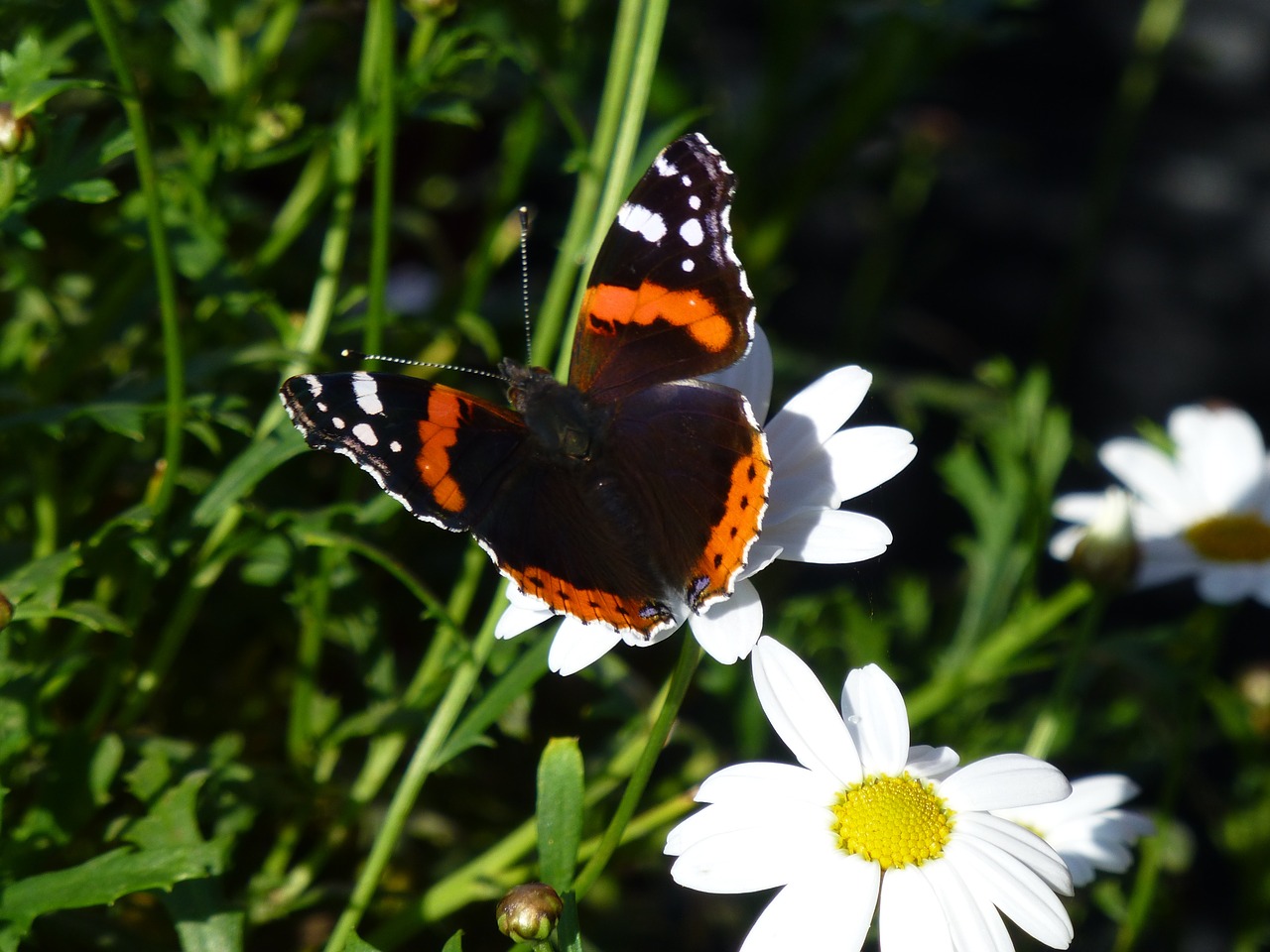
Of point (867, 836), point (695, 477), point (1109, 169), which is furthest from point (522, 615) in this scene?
point (1109, 169)

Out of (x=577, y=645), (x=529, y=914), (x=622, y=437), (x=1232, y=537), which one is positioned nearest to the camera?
(x=529, y=914)

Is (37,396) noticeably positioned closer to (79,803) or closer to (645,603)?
(79,803)

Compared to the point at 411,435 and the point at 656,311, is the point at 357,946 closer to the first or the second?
the point at 411,435

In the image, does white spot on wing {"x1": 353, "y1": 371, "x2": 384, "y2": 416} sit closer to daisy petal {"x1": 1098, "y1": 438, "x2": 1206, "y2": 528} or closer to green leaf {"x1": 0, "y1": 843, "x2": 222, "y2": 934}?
green leaf {"x1": 0, "y1": 843, "x2": 222, "y2": 934}

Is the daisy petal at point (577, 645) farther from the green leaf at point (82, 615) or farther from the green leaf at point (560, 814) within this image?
the green leaf at point (82, 615)

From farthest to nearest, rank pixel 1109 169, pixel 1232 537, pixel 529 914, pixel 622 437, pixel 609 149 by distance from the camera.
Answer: pixel 1109 169, pixel 1232 537, pixel 609 149, pixel 622 437, pixel 529 914

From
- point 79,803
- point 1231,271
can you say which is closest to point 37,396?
point 79,803

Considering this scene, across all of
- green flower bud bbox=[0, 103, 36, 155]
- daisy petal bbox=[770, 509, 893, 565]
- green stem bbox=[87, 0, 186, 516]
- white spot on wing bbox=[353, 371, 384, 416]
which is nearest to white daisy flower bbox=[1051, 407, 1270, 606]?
daisy petal bbox=[770, 509, 893, 565]
